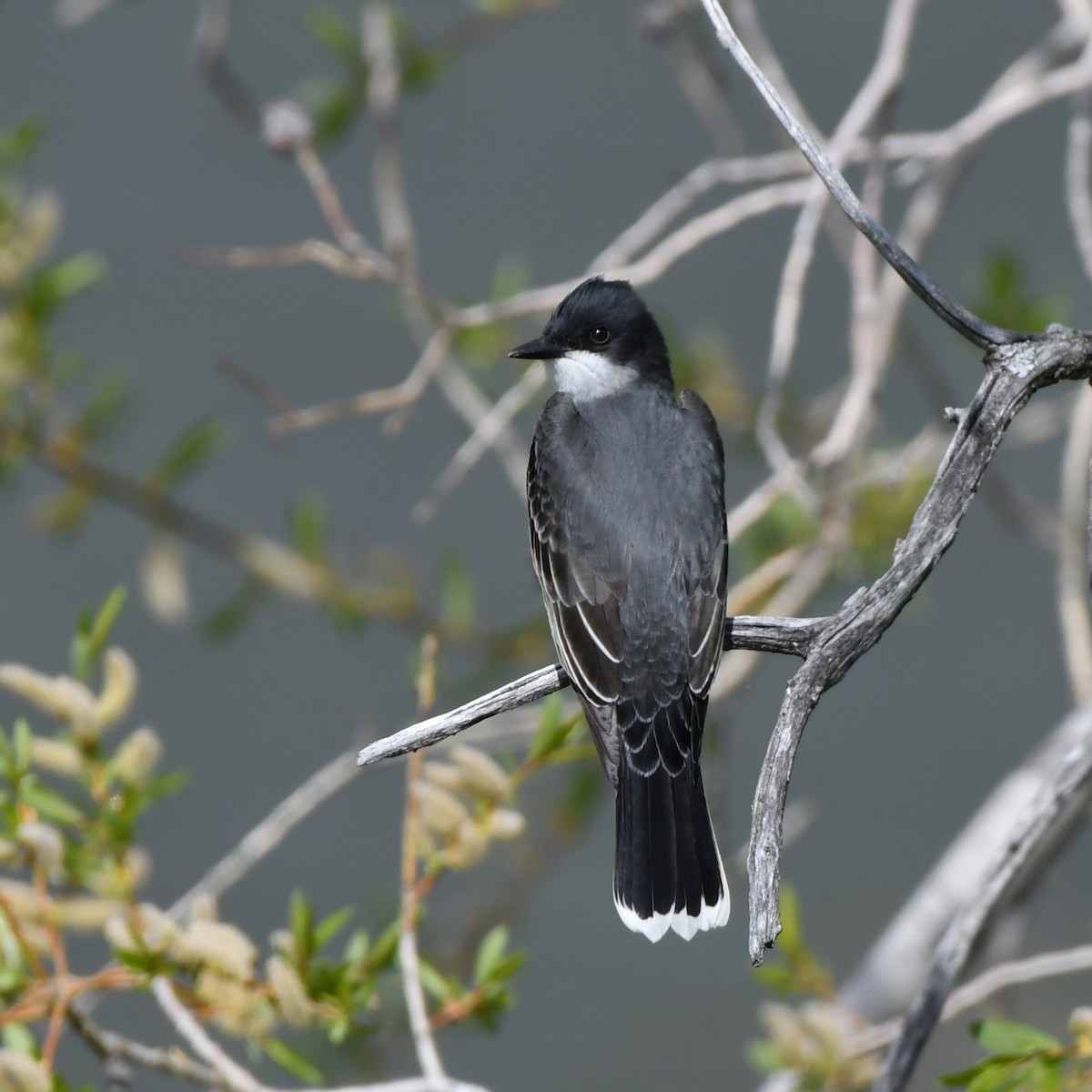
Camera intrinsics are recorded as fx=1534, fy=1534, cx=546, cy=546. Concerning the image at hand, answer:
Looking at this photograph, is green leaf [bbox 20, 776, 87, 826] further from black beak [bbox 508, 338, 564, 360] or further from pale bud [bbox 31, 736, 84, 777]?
black beak [bbox 508, 338, 564, 360]

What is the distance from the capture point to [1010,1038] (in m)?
2.74

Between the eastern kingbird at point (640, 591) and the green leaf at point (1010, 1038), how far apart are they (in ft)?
1.91

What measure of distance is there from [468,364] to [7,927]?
2859 mm

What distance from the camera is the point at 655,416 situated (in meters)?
3.80

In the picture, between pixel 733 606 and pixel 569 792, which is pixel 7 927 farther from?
pixel 569 792

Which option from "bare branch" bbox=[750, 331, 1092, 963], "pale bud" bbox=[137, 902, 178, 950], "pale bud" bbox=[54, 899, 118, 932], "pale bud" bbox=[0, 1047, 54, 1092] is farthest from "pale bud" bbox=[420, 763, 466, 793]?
"bare branch" bbox=[750, 331, 1092, 963]

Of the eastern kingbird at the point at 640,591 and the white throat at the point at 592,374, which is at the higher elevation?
the white throat at the point at 592,374

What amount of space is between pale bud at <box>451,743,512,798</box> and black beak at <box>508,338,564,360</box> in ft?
4.17

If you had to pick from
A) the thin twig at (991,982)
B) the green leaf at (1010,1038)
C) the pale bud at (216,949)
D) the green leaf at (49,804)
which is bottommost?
the green leaf at (1010,1038)

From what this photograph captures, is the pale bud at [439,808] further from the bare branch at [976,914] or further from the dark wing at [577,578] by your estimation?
the bare branch at [976,914]

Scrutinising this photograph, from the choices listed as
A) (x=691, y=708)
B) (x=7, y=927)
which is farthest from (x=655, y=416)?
(x=7, y=927)

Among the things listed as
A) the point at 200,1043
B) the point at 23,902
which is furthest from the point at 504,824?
the point at 23,902

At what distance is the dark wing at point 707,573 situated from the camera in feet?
10.7

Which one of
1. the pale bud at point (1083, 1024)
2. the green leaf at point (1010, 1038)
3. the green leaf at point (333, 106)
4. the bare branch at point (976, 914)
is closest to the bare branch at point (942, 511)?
the bare branch at point (976, 914)
